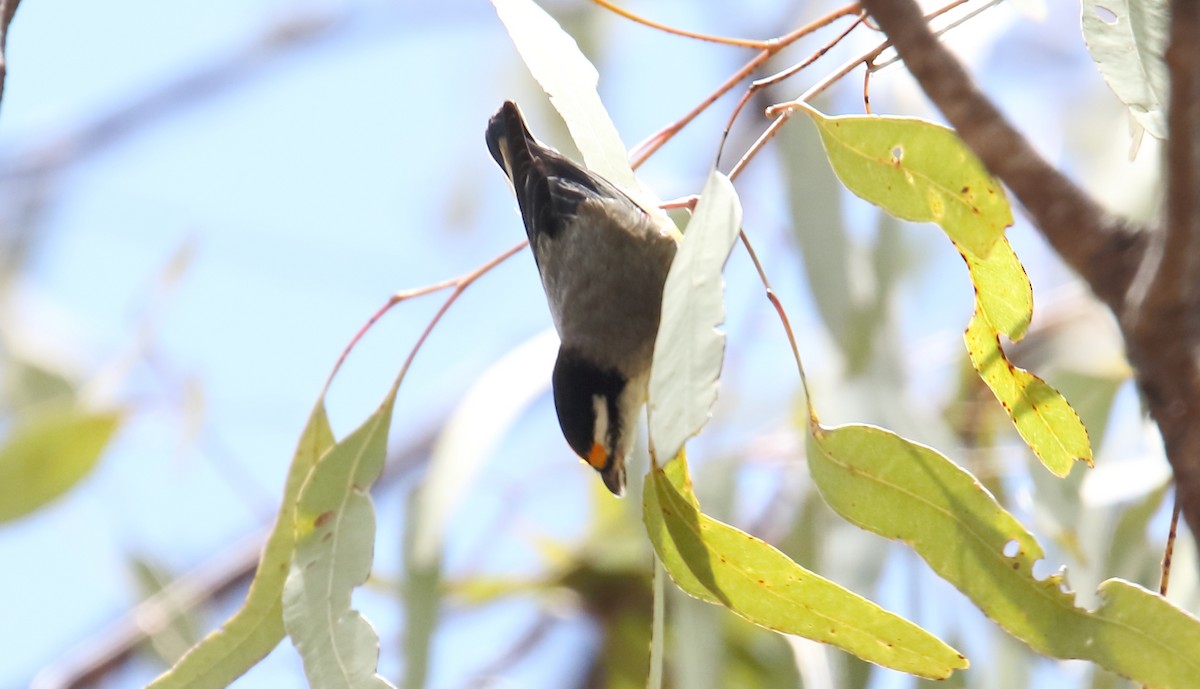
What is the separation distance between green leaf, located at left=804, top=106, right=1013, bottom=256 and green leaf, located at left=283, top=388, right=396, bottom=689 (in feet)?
2.07

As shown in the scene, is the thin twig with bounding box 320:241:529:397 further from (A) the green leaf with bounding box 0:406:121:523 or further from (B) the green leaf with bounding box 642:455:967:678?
(A) the green leaf with bounding box 0:406:121:523

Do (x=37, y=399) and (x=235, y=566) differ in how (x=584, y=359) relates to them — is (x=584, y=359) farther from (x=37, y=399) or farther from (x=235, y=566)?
(x=37, y=399)

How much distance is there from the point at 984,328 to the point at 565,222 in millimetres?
1078

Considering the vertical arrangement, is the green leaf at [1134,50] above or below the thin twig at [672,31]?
below

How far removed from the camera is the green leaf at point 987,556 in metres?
1.21

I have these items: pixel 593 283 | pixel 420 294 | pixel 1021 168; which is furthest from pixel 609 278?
pixel 1021 168

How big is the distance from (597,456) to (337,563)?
24.2 inches

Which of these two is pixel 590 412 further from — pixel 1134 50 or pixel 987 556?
pixel 1134 50

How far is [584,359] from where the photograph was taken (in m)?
2.07

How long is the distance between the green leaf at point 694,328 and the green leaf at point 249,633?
0.71 m

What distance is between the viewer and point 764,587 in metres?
1.30

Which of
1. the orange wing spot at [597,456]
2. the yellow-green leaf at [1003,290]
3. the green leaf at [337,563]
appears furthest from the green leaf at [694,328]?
the orange wing spot at [597,456]

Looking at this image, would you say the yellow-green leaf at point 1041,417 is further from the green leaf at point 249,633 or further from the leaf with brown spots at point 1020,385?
the green leaf at point 249,633

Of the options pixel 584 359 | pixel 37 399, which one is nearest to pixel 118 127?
pixel 37 399
